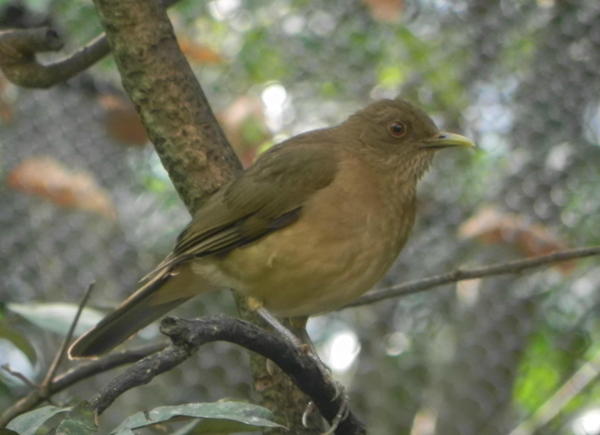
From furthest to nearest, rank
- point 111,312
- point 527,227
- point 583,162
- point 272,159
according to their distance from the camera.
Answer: point 583,162 → point 527,227 → point 272,159 → point 111,312

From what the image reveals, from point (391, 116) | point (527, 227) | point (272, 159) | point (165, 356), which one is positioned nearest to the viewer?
point (165, 356)

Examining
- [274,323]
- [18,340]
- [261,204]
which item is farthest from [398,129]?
[18,340]

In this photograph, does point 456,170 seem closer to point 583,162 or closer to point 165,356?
point 583,162

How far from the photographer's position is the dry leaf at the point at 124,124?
610 centimetres

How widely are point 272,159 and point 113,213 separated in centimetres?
252

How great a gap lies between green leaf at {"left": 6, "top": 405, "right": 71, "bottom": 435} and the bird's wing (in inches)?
59.2

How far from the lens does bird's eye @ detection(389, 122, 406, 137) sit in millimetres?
3824

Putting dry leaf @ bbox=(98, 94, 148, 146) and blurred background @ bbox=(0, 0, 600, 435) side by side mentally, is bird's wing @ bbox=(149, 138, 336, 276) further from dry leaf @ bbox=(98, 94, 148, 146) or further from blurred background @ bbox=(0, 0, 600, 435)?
dry leaf @ bbox=(98, 94, 148, 146)

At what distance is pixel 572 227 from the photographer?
19.4 ft

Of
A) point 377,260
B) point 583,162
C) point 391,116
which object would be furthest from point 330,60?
point 377,260

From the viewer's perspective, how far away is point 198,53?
589cm

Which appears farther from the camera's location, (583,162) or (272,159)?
(583,162)

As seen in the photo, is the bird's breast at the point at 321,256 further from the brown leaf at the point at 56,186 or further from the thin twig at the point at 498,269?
the brown leaf at the point at 56,186

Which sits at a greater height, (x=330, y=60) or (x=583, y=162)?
(x=330, y=60)
